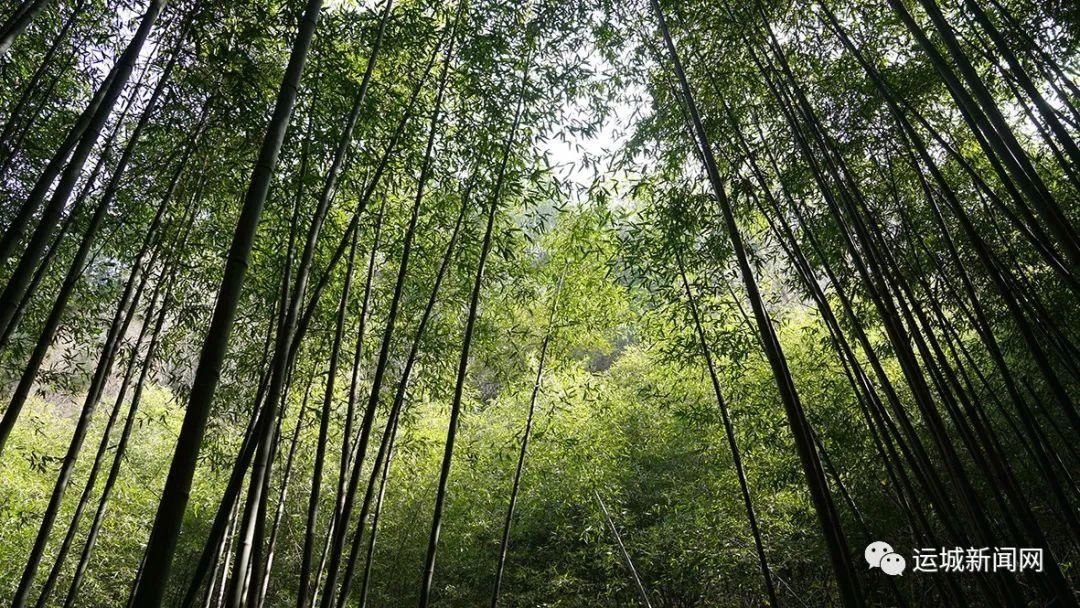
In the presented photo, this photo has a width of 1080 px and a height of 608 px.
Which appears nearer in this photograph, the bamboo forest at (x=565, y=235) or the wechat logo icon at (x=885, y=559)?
the bamboo forest at (x=565, y=235)

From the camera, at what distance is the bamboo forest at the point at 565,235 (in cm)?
205

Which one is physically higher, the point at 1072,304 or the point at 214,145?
the point at 214,145

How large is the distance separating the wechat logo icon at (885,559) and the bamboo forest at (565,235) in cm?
3

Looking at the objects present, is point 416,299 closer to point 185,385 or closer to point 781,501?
point 185,385

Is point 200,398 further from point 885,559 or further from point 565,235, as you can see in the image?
point 565,235

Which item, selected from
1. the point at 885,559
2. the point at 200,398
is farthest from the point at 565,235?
the point at 200,398

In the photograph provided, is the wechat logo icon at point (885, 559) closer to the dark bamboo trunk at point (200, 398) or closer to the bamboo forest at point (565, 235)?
the bamboo forest at point (565, 235)

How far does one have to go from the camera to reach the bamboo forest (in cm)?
205

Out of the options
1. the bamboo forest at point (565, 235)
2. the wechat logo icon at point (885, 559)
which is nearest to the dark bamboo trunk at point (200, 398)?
the bamboo forest at point (565, 235)

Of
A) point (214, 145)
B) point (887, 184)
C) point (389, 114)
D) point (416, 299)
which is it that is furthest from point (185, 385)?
point (887, 184)

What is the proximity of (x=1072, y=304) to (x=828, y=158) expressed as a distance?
2778 millimetres

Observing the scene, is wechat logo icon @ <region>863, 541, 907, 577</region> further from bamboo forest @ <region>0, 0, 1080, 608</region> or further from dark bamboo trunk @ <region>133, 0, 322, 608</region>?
dark bamboo trunk @ <region>133, 0, 322, 608</region>

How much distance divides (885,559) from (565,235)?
12.7ft

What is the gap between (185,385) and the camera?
5.10 meters
